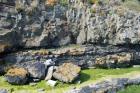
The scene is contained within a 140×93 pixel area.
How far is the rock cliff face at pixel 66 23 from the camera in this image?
25328 mm

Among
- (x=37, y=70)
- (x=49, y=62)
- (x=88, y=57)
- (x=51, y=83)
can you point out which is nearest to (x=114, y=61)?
(x=88, y=57)

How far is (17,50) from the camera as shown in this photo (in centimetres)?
2561

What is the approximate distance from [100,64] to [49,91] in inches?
199

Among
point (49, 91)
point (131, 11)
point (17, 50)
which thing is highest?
point (131, 11)

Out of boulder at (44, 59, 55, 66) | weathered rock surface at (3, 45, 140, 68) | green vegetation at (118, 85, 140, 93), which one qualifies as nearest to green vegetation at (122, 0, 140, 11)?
weathered rock surface at (3, 45, 140, 68)

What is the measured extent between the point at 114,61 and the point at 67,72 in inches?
161

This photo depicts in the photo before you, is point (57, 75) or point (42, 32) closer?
point (57, 75)

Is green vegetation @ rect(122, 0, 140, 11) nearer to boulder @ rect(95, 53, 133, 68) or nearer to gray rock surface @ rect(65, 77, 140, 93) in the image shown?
boulder @ rect(95, 53, 133, 68)

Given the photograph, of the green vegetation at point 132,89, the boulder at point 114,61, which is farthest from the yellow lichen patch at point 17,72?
the green vegetation at point 132,89

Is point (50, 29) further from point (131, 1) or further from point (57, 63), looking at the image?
point (131, 1)

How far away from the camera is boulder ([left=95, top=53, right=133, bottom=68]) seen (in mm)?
26469

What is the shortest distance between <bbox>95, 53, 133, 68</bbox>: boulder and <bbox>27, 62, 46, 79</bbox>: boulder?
4.13m

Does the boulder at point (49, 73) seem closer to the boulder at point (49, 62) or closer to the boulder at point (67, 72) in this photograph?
the boulder at point (67, 72)

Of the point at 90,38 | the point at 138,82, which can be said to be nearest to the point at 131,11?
the point at 90,38
